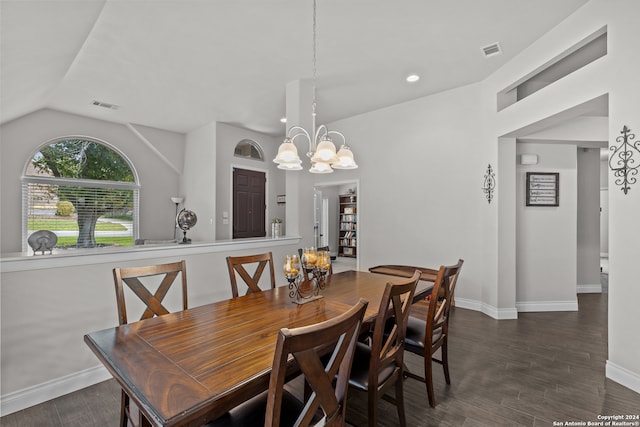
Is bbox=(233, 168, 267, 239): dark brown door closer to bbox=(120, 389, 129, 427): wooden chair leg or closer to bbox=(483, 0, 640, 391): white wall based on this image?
bbox=(120, 389, 129, 427): wooden chair leg

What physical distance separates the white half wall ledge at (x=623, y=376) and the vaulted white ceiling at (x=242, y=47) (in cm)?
308

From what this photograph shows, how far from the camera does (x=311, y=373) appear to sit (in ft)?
3.25

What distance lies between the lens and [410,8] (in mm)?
2588

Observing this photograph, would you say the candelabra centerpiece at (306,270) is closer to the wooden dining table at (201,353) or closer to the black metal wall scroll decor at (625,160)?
the wooden dining table at (201,353)

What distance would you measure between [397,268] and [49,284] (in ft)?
12.4

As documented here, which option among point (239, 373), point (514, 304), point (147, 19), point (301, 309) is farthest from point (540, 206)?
point (147, 19)

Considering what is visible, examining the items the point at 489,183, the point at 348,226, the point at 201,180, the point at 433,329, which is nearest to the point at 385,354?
the point at 433,329

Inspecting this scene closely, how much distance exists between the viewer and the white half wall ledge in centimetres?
221

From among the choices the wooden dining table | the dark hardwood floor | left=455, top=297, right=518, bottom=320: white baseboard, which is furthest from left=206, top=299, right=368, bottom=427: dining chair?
left=455, top=297, right=518, bottom=320: white baseboard

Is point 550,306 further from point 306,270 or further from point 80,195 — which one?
point 80,195

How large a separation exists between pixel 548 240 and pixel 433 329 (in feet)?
10.2

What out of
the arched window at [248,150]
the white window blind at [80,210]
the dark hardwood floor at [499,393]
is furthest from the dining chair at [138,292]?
the arched window at [248,150]

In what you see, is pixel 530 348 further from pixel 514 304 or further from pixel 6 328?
pixel 6 328

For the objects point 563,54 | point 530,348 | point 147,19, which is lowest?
point 530,348
